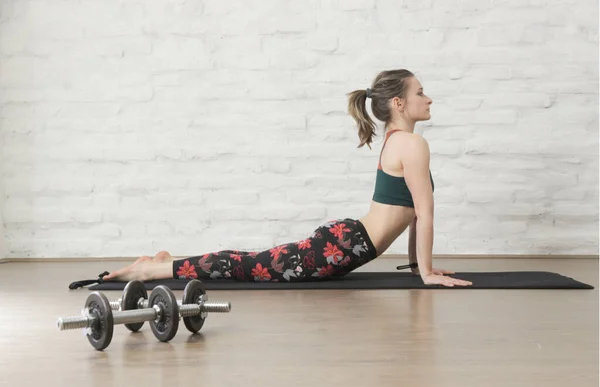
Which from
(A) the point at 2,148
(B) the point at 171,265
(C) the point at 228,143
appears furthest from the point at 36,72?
(B) the point at 171,265

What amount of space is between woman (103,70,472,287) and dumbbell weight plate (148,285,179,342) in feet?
4.04

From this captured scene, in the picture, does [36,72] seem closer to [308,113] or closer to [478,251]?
[308,113]

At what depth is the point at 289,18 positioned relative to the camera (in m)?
4.35

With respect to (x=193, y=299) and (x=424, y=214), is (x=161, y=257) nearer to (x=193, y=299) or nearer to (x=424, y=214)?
(x=424, y=214)

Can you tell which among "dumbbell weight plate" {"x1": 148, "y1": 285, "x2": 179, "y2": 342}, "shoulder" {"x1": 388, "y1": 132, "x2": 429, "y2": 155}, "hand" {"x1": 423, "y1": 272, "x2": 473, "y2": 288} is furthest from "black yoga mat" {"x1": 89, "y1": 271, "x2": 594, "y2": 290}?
"dumbbell weight plate" {"x1": 148, "y1": 285, "x2": 179, "y2": 342}

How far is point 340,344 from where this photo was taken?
175 centimetres

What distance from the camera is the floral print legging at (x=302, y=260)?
9.73 feet

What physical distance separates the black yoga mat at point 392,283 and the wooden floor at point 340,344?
107 mm

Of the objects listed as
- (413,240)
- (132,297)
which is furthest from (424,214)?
(132,297)

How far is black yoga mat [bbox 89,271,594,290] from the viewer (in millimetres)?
2828

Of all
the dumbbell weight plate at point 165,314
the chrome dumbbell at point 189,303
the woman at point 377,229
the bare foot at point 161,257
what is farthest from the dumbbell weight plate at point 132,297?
the bare foot at point 161,257

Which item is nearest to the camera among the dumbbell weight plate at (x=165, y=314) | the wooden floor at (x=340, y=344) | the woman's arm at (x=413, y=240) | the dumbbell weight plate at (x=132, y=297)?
the wooden floor at (x=340, y=344)

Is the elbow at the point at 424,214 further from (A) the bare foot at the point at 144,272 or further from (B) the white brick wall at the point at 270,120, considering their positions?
(B) the white brick wall at the point at 270,120

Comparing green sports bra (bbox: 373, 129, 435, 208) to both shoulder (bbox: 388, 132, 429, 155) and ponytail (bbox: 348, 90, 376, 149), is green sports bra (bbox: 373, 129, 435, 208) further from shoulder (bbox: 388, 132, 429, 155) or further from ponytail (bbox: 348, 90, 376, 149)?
ponytail (bbox: 348, 90, 376, 149)
